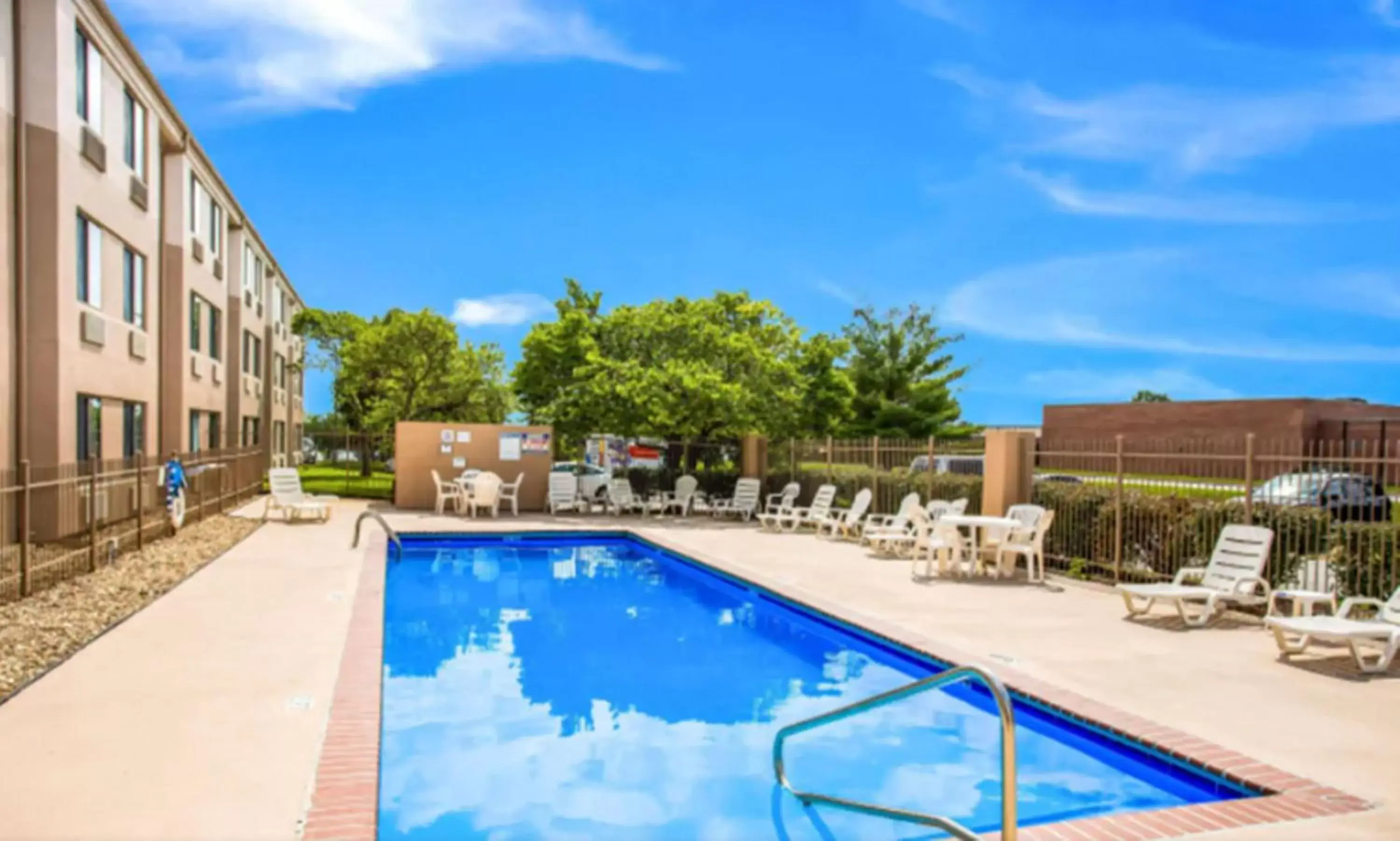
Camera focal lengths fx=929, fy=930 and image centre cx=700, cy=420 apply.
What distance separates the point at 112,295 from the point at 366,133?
842cm

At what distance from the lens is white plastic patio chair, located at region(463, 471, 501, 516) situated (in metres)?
→ 19.4

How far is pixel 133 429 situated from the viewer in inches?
655

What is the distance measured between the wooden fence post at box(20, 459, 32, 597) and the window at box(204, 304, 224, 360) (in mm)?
15847

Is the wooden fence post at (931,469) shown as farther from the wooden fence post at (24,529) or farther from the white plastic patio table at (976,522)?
the wooden fence post at (24,529)

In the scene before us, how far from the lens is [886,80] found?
19.5m

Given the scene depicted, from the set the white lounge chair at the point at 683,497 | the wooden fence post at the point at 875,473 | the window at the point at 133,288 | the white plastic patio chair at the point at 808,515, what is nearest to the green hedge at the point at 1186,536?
the wooden fence post at the point at 875,473

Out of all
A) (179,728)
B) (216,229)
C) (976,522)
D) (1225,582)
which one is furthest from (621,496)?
(179,728)

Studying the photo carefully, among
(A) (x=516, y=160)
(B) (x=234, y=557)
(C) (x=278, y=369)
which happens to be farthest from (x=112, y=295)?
(C) (x=278, y=369)

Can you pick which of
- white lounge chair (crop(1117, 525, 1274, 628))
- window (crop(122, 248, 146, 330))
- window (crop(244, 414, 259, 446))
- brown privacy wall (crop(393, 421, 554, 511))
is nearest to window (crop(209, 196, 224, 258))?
window (crop(244, 414, 259, 446))

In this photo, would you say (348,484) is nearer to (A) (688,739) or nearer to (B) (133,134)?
(B) (133,134)

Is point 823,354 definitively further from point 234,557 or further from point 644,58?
point 234,557

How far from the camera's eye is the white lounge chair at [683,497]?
2064 centimetres

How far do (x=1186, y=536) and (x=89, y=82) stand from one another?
53.9ft

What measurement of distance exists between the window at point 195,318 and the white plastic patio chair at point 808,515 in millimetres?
13217
